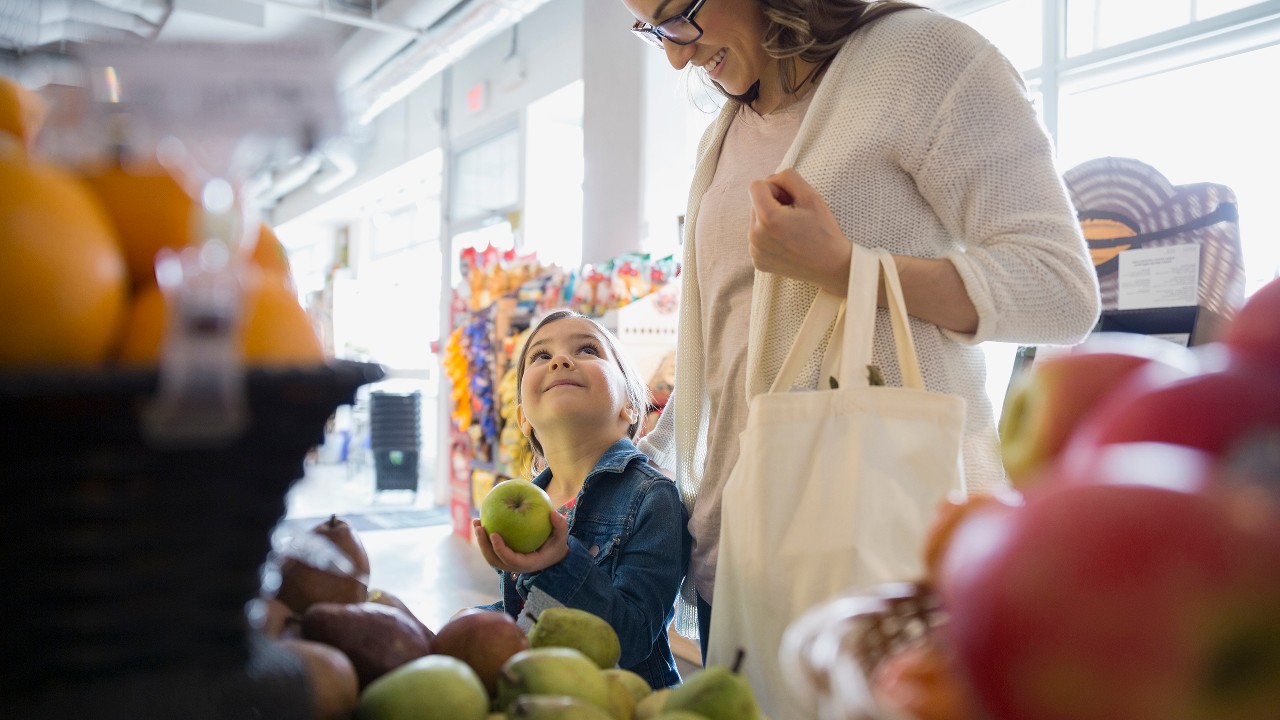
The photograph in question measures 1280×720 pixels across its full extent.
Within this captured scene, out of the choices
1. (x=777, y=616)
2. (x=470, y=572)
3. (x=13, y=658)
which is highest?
(x=13, y=658)

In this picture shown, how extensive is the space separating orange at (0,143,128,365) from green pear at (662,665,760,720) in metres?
0.48

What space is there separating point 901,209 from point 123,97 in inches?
39.8

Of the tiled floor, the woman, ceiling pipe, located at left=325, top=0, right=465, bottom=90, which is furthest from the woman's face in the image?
ceiling pipe, located at left=325, top=0, right=465, bottom=90

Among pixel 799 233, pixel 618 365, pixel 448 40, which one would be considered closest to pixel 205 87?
pixel 799 233

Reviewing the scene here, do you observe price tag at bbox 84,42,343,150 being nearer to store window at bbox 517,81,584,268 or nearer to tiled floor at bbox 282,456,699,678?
tiled floor at bbox 282,456,699,678

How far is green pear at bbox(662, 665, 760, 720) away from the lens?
2.27 ft

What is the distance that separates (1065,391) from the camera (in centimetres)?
47

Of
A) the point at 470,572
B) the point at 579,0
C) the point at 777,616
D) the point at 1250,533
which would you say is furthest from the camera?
the point at 579,0

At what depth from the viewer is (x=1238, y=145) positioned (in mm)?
3531

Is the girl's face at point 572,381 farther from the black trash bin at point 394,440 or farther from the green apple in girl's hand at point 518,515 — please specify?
the black trash bin at point 394,440

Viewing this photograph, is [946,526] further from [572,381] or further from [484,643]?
[572,381]

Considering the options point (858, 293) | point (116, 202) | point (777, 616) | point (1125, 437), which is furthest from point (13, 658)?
point (858, 293)

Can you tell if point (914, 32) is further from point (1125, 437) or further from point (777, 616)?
point (1125, 437)

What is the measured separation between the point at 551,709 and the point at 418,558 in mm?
5702
